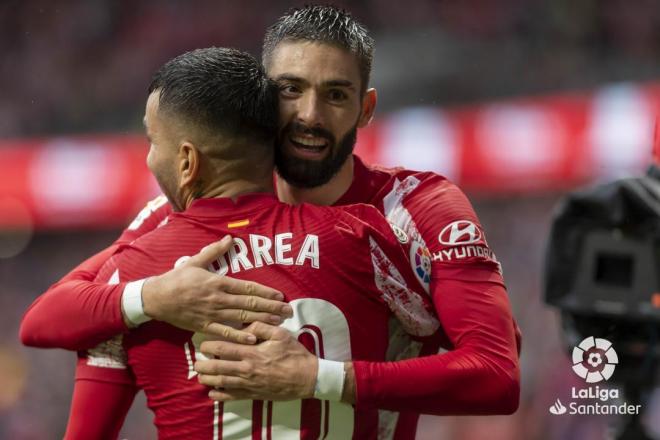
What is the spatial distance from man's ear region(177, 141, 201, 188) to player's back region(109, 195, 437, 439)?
0.06m

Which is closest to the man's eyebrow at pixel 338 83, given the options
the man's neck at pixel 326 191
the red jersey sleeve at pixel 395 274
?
the man's neck at pixel 326 191

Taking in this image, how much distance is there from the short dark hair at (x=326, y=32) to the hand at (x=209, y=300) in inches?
26.7

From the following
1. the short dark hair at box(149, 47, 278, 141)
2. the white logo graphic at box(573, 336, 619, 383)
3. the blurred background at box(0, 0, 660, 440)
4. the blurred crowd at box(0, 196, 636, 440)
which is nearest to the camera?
the short dark hair at box(149, 47, 278, 141)

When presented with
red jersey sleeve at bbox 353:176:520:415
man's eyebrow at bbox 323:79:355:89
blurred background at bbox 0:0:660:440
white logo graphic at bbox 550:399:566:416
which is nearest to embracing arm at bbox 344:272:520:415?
red jersey sleeve at bbox 353:176:520:415

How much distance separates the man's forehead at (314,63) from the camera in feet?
8.45

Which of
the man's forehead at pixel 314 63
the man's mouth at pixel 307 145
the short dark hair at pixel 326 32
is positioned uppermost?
the short dark hair at pixel 326 32

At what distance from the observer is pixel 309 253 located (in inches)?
86.3

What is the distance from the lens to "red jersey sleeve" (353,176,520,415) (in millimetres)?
2209

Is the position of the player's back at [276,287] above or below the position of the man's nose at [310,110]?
below

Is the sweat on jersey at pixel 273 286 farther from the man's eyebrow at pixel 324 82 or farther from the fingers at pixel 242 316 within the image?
the man's eyebrow at pixel 324 82

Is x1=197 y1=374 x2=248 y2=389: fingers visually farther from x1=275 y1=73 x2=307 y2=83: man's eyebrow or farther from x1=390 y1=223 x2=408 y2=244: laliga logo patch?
x1=275 y1=73 x2=307 y2=83: man's eyebrow

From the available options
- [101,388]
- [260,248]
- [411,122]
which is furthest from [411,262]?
[411,122]

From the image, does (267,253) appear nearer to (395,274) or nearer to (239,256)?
(239,256)

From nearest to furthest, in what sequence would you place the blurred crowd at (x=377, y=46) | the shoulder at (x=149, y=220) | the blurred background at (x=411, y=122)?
the shoulder at (x=149, y=220)
the blurred background at (x=411, y=122)
the blurred crowd at (x=377, y=46)
